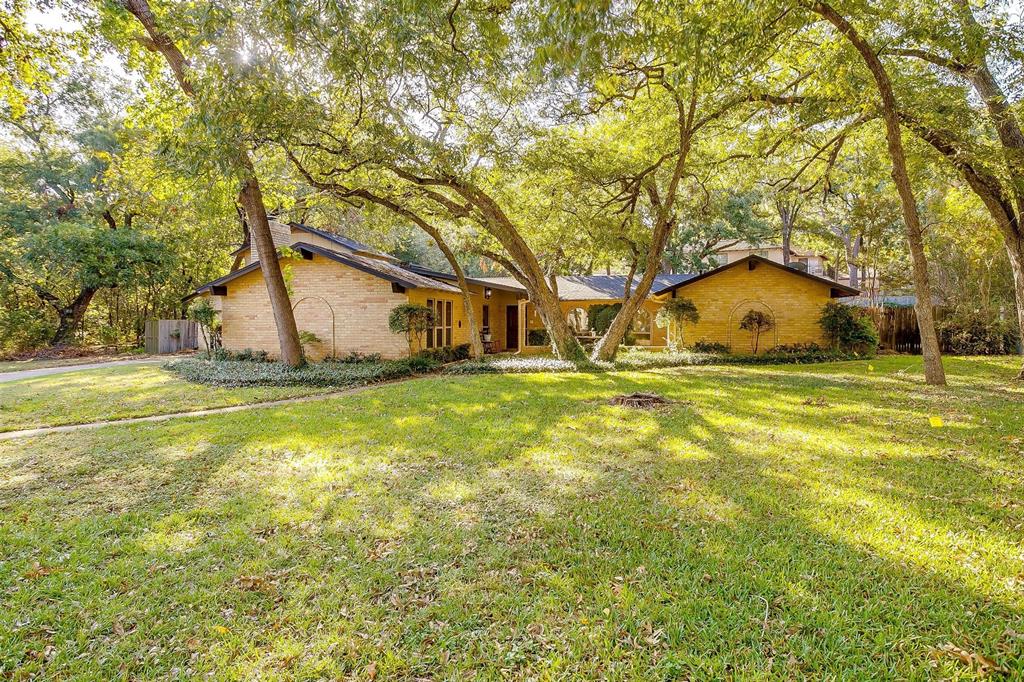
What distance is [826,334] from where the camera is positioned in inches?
703

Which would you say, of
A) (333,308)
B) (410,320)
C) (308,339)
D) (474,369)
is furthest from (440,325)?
(474,369)

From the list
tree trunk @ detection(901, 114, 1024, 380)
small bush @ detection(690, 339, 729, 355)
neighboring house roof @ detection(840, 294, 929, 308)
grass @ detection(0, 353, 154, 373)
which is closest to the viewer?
tree trunk @ detection(901, 114, 1024, 380)

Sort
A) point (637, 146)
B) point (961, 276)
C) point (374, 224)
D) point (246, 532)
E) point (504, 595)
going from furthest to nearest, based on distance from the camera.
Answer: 1. point (961, 276)
2. point (374, 224)
3. point (637, 146)
4. point (246, 532)
5. point (504, 595)

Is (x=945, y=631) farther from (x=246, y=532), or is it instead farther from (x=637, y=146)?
(x=637, y=146)

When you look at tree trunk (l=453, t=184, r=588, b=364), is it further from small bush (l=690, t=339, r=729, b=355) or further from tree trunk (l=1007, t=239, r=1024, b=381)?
tree trunk (l=1007, t=239, r=1024, b=381)

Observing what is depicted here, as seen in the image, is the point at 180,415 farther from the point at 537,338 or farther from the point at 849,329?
the point at 849,329

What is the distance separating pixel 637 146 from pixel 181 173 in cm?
1029

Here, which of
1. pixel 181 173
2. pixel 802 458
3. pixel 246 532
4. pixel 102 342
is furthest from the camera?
pixel 102 342

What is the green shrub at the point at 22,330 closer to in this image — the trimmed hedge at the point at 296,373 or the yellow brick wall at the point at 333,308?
the yellow brick wall at the point at 333,308

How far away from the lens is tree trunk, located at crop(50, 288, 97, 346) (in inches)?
815

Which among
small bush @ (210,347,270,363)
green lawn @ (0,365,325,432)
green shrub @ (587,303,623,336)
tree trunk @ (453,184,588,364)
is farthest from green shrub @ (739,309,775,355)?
small bush @ (210,347,270,363)

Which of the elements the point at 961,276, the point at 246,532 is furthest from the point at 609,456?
the point at 961,276

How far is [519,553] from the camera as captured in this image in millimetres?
3561

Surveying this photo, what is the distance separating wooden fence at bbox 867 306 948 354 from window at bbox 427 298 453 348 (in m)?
15.8
